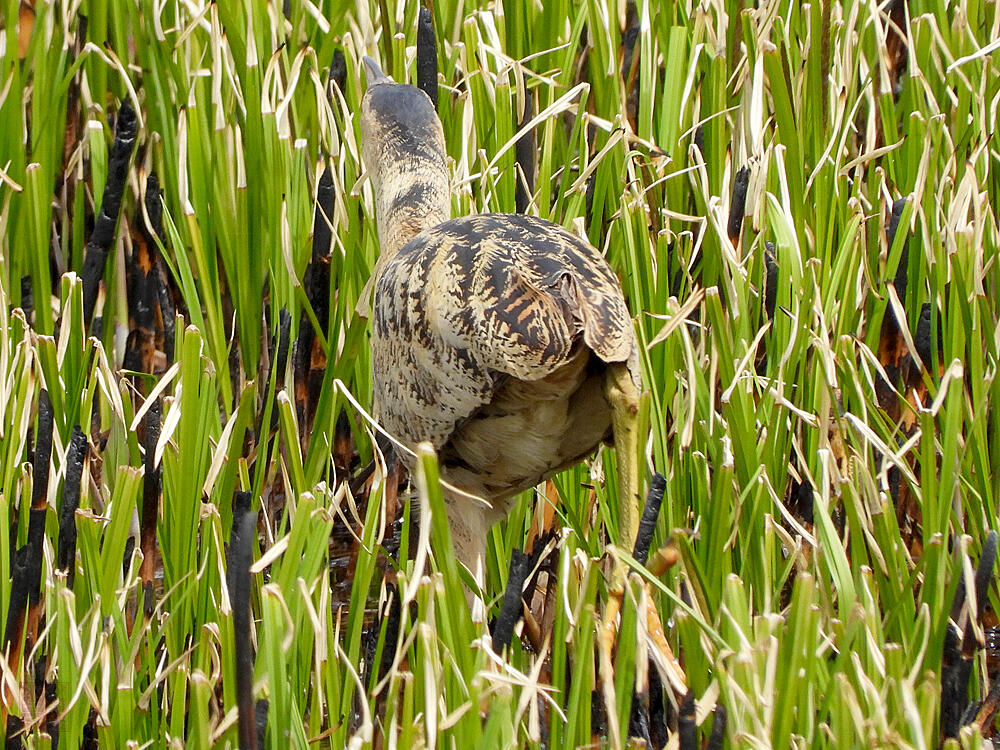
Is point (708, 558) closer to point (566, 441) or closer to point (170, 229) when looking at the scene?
point (566, 441)

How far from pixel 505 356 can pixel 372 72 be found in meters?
1.09

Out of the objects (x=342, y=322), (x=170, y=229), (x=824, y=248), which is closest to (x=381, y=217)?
(x=342, y=322)

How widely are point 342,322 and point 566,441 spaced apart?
671 millimetres

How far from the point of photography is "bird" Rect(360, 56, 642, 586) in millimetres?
1530

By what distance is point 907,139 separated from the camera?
243 cm

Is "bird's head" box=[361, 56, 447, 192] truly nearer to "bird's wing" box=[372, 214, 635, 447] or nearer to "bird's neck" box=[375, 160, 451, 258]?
"bird's neck" box=[375, 160, 451, 258]

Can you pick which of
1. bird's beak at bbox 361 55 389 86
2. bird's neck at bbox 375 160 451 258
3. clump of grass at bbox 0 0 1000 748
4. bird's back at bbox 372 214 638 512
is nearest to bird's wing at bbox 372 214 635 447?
bird's back at bbox 372 214 638 512

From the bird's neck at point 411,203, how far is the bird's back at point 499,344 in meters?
0.25

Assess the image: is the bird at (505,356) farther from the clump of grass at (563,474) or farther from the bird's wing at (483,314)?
the clump of grass at (563,474)

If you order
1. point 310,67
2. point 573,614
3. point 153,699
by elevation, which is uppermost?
point 310,67

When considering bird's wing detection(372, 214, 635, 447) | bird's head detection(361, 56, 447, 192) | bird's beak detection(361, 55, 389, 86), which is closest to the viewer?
bird's wing detection(372, 214, 635, 447)

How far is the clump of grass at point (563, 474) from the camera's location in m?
1.69

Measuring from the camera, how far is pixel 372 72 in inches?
96.0

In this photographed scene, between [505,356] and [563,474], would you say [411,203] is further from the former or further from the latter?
[505,356]
